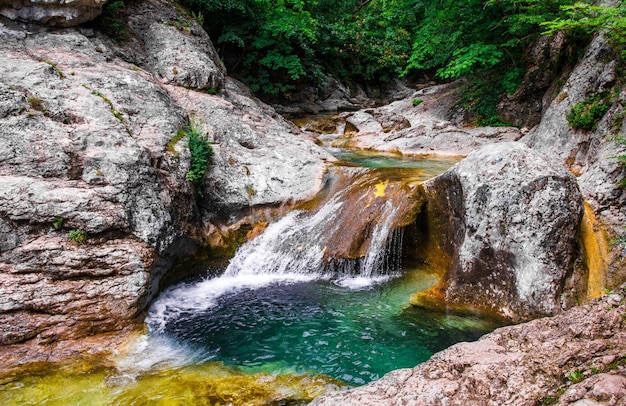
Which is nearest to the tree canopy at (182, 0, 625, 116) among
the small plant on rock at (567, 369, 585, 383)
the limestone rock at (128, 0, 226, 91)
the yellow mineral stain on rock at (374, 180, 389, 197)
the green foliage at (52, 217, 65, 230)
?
the limestone rock at (128, 0, 226, 91)

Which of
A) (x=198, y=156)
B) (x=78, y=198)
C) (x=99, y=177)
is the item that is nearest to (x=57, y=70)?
(x=99, y=177)

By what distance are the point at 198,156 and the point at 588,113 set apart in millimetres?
8816

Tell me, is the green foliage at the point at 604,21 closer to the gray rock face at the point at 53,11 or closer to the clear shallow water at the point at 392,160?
the clear shallow water at the point at 392,160

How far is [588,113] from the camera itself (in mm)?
8930

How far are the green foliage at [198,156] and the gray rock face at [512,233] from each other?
5131 mm

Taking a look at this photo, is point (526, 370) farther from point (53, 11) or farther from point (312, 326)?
point (53, 11)

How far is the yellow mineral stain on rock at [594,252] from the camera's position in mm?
5547

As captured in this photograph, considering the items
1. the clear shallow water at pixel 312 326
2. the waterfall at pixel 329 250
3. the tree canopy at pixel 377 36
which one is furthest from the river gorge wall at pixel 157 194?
the tree canopy at pixel 377 36

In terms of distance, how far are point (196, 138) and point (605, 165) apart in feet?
26.0

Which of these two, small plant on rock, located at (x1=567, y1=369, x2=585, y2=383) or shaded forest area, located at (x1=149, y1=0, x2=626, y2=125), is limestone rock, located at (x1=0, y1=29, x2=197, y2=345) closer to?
small plant on rock, located at (x1=567, y1=369, x2=585, y2=383)

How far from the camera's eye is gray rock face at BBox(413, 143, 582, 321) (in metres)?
5.86

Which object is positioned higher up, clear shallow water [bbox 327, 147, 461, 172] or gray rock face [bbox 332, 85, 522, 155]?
gray rock face [bbox 332, 85, 522, 155]

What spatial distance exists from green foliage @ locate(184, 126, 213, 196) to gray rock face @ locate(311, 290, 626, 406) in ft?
19.8

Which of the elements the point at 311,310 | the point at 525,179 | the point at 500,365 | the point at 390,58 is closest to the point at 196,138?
the point at 311,310
